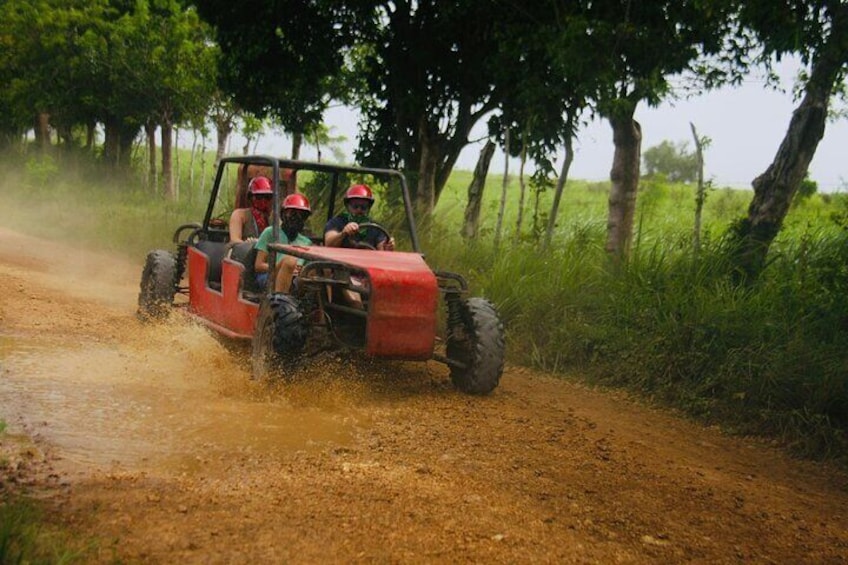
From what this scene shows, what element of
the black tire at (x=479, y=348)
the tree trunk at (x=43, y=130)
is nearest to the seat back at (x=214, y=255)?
the black tire at (x=479, y=348)

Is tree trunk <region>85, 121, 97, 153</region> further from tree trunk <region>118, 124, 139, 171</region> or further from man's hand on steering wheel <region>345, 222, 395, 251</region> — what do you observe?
man's hand on steering wheel <region>345, 222, 395, 251</region>

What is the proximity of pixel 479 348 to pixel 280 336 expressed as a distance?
1414 mm

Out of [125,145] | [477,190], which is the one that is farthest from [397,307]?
[125,145]

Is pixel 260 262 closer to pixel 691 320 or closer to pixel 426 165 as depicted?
pixel 691 320

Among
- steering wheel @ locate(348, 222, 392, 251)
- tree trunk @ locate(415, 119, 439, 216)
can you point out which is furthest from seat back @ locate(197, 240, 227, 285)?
tree trunk @ locate(415, 119, 439, 216)

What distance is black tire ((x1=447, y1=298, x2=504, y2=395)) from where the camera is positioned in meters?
6.86

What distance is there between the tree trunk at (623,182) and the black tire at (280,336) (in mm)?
4657

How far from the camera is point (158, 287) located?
30.3 feet

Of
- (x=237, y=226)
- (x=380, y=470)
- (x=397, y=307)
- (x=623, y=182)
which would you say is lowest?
(x=380, y=470)

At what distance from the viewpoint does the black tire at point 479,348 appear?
6.86m

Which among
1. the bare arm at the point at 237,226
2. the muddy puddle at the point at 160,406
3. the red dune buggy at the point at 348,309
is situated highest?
the bare arm at the point at 237,226

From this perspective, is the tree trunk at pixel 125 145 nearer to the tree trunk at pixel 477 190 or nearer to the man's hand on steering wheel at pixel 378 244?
the tree trunk at pixel 477 190

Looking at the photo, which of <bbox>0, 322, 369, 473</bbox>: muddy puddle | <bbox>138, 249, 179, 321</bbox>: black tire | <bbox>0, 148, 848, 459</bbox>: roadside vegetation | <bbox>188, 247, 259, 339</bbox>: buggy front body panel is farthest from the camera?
<bbox>138, 249, 179, 321</bbox>: black tire

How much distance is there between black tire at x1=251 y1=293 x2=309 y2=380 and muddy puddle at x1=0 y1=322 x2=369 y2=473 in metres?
0.17
